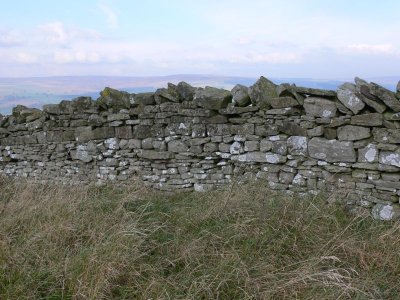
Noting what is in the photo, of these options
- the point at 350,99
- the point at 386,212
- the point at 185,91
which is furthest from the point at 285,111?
the point at 386,212

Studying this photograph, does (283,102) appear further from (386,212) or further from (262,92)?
(386,212)

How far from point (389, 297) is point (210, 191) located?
323 cm

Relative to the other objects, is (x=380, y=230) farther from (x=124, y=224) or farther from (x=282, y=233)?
(x=124, y=224)

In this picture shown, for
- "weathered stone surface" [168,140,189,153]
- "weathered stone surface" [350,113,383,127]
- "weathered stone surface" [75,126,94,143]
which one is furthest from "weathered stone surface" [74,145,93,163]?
"weathered stone surface" [350,113,383,127]

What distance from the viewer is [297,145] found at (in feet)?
19.5

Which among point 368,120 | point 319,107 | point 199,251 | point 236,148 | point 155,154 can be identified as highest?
point 319,107

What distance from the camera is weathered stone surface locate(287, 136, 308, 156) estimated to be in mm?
5879

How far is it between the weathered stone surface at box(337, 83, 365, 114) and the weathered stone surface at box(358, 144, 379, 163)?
483 mm

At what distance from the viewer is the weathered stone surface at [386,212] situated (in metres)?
5.27

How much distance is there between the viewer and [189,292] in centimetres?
354

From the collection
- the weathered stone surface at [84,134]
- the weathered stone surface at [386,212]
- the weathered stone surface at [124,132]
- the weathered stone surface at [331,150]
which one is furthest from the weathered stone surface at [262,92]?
the weathered stone surface at [84,134]

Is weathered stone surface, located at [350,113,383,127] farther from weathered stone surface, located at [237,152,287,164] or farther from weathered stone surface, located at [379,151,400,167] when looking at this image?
weathered stone surface, located at [237,152,287,164]

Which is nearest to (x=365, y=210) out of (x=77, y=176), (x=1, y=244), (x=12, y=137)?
(x=1, y=244)

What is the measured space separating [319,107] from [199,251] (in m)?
2.67
